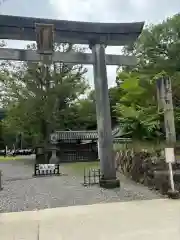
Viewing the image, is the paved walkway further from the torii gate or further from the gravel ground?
the torii gate

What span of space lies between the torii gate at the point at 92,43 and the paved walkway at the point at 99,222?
296 centimetres

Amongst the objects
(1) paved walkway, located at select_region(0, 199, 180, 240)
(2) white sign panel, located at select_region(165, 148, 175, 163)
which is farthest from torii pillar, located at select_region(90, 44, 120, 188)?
(1) paved walkway, located at select_region(0, 199, 180, 240)

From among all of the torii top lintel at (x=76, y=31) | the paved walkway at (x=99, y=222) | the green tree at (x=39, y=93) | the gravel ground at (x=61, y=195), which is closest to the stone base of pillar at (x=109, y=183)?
the gravel ground at (x=61, y=195)

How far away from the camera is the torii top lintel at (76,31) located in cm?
992

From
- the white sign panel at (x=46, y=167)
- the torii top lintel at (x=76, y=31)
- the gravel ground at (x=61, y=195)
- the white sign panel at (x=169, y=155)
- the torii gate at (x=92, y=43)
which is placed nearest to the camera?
the gravel ground at (x=61, y=195)

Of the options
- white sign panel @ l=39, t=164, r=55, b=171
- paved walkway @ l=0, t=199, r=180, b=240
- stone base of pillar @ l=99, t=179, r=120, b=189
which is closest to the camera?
paved walkway @ l=0, t=199, r=180, b=240

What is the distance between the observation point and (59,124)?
92.7 ft

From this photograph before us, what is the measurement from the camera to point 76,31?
1057cm

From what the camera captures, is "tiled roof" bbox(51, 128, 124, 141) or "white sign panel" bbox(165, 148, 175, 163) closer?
"white sign panel" bbox(165, 148, 175, 163)

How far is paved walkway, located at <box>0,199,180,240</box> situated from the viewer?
5152 mm

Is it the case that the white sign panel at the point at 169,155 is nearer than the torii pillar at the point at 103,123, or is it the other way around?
the white sign panel at the point at 169,155

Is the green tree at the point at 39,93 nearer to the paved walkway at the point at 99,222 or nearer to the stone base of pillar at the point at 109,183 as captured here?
the stone base of pillar at the point at 109,183

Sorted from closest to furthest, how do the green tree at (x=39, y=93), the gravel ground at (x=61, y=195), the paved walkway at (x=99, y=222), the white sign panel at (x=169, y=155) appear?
the paved walkway at (x=99, y=222) → the gravel ground at (x=61, y=195) → the white sign panel at (x=169, y=155) → the green tree at (x=39, y=93)

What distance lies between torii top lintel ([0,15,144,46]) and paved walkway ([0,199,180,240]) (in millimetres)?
6138
